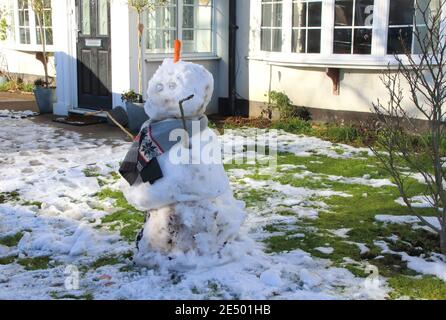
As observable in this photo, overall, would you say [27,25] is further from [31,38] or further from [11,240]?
A: [11,240]

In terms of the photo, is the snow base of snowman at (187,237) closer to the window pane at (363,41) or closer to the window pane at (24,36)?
the window pane at (363,41)

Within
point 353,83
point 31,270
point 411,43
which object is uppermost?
point 411,43

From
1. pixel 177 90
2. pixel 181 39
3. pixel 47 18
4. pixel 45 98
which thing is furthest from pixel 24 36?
pixel 177 90

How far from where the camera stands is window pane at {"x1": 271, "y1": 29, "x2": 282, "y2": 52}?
9.65 m

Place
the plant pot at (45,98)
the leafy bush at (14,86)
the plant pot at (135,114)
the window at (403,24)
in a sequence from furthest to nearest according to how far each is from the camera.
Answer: the leafy bush at (14,86) < the plant pot at (45,98) < the plant pot at (135,114) < the window at (403,24)

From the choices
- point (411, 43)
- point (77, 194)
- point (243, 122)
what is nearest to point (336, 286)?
point (77, 194)

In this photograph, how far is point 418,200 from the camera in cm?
554

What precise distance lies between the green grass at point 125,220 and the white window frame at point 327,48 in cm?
428

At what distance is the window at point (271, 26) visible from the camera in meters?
9.66

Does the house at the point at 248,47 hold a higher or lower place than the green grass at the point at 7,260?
higher

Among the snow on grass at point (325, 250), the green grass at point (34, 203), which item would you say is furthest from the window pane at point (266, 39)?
the snow on grass at point (325, 250)

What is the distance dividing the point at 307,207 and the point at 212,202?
1.68 meters
